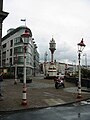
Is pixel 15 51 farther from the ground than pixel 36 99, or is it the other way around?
pixel 15 51

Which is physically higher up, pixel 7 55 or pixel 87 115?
pixel 7 55

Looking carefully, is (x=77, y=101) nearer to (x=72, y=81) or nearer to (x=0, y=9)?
(x=0, y=9)

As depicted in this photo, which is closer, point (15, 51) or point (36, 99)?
point (36, 99)

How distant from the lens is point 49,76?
6262 cm

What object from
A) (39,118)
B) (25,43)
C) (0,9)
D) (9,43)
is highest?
(9,43)

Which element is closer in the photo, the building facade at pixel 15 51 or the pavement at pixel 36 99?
the pavement at pixel 36 99

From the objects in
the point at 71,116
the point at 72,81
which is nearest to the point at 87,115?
the point at 71,116

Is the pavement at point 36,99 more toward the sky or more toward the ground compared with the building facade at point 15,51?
more toward the ground

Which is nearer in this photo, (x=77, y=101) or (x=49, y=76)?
(x=77, y=101)

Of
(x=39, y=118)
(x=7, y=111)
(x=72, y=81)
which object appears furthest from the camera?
(x=72, y=81)

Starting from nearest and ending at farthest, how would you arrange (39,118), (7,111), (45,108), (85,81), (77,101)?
(39,118) → (7,111) → (45,108) → (77,101) → (85,81)

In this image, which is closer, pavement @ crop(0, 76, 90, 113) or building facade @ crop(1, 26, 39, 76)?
pavement @ crop(0, 76, 90, 113)

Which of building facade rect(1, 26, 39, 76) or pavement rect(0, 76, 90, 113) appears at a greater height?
building facade rect(1, 26, 39, 76)

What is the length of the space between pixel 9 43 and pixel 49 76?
53.9 m
